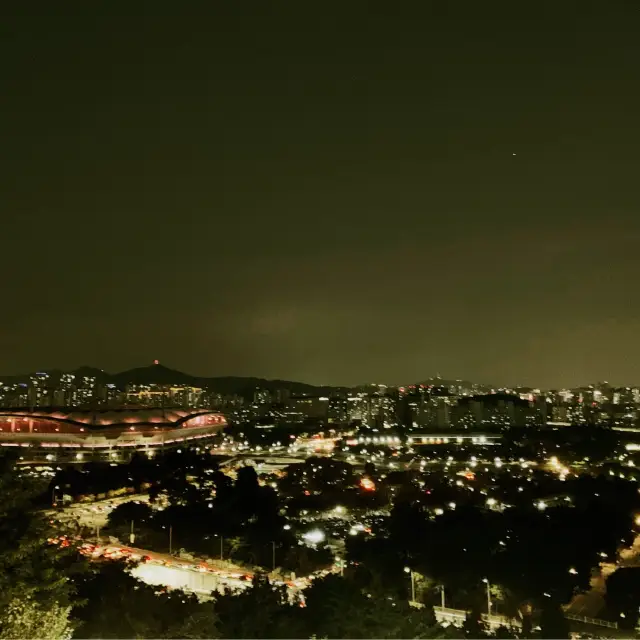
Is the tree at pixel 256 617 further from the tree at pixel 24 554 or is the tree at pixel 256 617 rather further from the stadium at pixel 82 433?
the stadium at pixel 82 433

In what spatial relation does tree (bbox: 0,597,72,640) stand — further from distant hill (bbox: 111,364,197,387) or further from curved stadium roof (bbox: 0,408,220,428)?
distant hill (bbox: 111,364,197,387)

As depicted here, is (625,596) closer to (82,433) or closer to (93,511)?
(93,511)

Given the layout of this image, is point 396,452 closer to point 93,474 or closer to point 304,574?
point 93,474

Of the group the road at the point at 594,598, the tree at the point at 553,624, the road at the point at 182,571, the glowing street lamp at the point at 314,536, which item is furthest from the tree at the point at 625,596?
the glowing street lamp at the point at 314,536

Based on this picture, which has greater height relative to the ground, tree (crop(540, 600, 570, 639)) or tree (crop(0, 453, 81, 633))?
tree (crop(0, 453, 81, 633))

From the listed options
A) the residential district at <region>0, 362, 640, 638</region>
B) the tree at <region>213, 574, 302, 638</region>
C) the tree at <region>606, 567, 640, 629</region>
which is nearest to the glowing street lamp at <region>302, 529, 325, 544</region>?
the residential district at <region>0, 362, 640, 638</region>

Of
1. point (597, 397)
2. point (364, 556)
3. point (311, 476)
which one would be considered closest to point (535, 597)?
point (364, 556)
